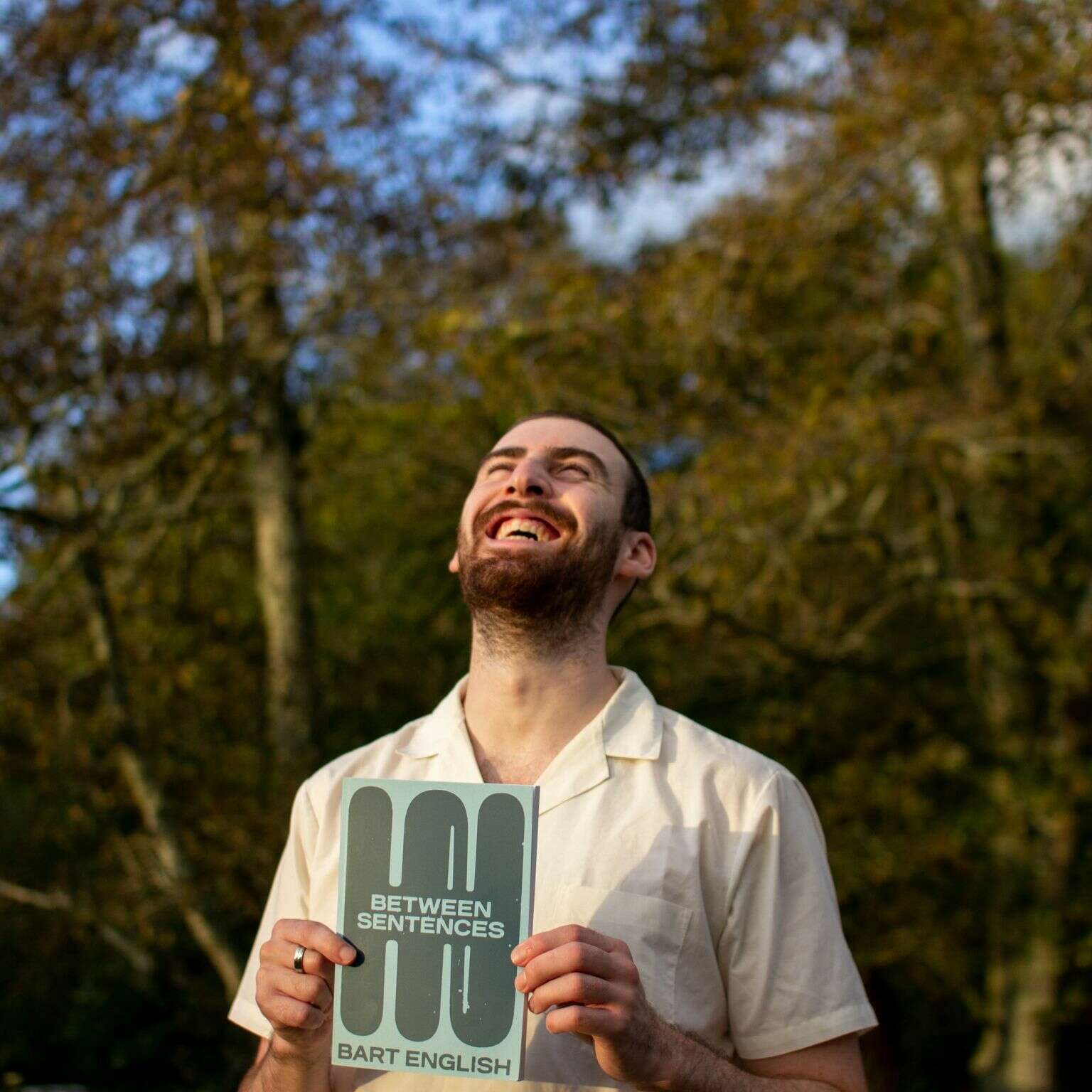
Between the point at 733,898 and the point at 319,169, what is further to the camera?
the point at 319,169

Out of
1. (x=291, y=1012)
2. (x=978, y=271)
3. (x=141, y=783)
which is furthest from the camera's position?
(x=978, y=271)

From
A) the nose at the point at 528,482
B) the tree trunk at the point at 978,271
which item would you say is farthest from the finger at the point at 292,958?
the tree trunk at the point at 978,271

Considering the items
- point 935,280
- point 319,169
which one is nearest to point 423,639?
point 319,169

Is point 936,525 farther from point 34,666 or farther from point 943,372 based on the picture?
point 34,666

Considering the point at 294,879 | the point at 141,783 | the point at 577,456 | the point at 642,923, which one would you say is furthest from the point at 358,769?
the point at 141,783

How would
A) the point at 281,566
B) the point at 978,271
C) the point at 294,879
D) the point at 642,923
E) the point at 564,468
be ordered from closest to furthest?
the point at 642,923
the point at 294,879
the point at 564,468
the point at 281,566
the point at 978,271

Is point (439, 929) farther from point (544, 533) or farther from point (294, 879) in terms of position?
point (544, 533)

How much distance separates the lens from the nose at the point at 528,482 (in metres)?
2.41

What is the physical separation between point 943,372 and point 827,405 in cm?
272

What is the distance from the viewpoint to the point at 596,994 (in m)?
1.76

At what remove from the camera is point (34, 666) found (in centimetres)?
651

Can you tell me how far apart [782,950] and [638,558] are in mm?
797

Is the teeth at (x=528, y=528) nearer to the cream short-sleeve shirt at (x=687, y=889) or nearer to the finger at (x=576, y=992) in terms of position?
the cream short-sleeve shirt at (x=687, y=889)

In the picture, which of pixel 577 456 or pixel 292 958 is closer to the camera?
pixel 292 958
